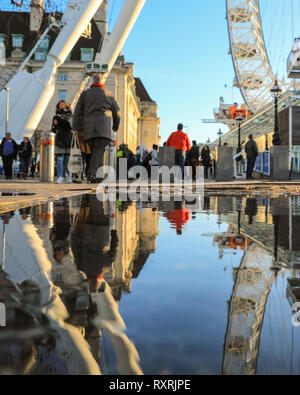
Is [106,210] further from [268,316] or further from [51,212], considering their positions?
[268,316]

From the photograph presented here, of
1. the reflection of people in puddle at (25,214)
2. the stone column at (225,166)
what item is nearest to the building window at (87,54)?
the stone column at (225,166)

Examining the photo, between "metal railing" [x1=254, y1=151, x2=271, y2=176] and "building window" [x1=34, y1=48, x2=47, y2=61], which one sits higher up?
"building window" [x1=34, y1=48, x2=47, y2=61]

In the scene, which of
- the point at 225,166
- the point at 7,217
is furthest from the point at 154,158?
the point at 7,217

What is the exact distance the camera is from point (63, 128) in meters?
10.5

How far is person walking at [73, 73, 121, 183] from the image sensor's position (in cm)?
771

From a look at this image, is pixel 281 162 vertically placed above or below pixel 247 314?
above

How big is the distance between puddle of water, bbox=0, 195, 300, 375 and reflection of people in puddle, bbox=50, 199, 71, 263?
0.04ft

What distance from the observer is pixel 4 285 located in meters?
1.39

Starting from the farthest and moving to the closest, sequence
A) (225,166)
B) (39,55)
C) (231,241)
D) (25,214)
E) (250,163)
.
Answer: (39,55)
(250,163)
(225,166)
(25,214)
(231,241)

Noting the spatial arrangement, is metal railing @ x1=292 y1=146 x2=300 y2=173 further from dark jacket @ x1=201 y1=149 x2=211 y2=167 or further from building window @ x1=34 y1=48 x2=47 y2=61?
building window @ x1=34 y1=48 x2=47 y2=61

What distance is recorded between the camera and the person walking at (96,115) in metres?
7.71

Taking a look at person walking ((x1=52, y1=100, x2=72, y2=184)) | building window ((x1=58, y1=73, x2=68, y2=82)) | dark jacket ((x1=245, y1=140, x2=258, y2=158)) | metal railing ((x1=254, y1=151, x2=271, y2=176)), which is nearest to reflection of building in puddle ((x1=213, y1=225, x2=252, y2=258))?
person walking ((x1=52, y1=100, x2=72, y2=184))

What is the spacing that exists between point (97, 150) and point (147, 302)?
686cm

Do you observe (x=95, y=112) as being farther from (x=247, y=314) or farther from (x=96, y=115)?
(x=247, y=314)
